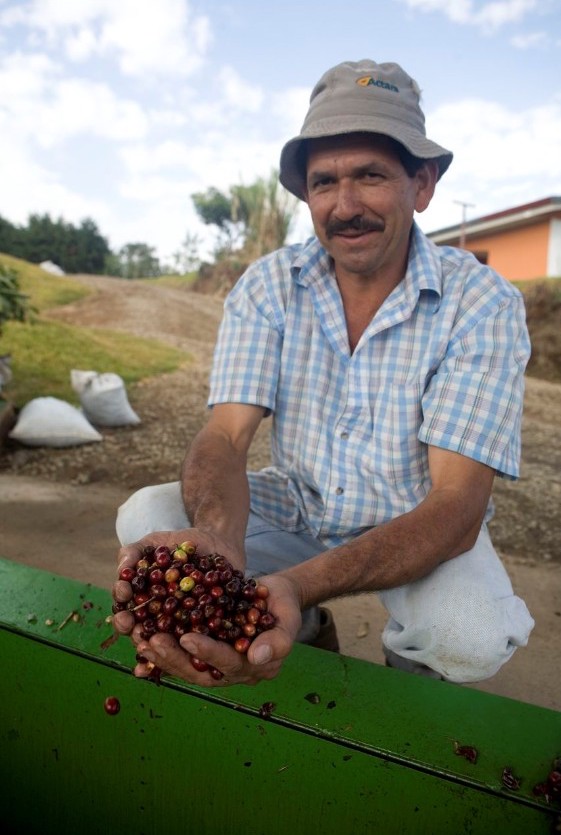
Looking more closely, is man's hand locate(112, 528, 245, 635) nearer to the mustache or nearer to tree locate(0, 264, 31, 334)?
the mustache

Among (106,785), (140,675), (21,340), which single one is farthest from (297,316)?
(21,340)

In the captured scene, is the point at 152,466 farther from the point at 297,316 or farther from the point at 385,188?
the point at 385,188

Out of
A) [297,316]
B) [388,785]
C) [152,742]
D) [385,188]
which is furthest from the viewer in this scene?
[297,316]

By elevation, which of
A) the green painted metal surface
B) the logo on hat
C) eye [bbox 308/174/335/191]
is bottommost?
the green painted metal surface

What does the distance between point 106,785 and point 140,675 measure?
0.33m

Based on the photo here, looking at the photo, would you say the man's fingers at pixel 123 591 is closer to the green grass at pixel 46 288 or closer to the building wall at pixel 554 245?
the green grass at pixel 46 288

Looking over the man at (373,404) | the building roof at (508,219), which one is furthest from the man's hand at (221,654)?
the building roof at (508,219)

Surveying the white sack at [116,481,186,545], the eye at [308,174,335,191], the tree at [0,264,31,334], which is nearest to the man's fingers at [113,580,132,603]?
the white sack at [116,481,186,545]

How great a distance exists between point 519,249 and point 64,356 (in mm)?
11395

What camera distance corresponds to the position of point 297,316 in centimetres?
195

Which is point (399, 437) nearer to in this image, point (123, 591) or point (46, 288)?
point (123, 591)

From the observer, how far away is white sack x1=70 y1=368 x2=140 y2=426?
15.4ft

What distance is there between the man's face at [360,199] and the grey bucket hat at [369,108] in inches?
2.1

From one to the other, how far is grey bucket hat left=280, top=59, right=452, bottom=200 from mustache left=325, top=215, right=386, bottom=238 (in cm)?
18
